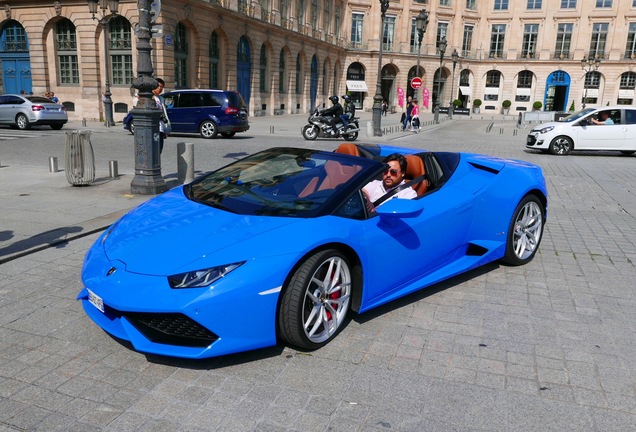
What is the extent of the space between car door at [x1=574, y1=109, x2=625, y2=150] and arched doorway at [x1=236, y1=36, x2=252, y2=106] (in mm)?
25569

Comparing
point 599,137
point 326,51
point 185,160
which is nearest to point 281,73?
point 326,51

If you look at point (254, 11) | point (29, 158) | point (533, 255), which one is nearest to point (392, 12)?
point (254, 11)

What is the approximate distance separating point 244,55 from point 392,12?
3371 cm

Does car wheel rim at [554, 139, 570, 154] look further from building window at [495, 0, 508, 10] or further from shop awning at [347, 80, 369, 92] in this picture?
building window at [495, 0, 508, 10]

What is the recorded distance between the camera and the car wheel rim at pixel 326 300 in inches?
133

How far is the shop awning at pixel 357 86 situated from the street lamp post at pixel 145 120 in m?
58.2

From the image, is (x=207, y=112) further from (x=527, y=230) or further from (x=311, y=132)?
(x=527, y=230)

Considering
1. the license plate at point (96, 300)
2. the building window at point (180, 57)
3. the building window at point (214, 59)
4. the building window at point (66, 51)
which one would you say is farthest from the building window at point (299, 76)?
the license plate at point (96, 300)

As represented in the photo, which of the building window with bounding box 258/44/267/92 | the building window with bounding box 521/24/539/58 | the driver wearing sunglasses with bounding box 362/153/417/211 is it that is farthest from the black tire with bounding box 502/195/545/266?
the building window with bounding box 521/24/539/58

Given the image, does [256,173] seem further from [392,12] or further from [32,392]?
[392,12]

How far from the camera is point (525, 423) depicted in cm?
273

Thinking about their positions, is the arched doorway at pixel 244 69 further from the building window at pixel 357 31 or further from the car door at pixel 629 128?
the building window at pixel 357 31

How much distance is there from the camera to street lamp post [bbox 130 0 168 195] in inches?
324

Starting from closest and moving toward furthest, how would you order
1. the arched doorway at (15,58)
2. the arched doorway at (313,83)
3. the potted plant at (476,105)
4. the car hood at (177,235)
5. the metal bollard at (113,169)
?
the car hood at (177,235) → the metal bollard at (113,169) → the arched doorway at (15,58) → the arched doorway at (313,83) → the potted plant at (476,105)
